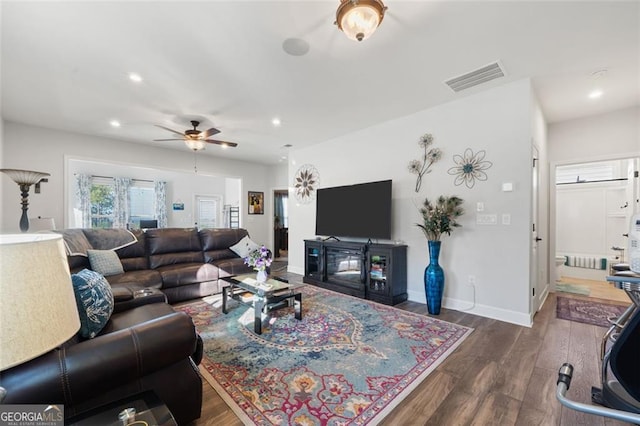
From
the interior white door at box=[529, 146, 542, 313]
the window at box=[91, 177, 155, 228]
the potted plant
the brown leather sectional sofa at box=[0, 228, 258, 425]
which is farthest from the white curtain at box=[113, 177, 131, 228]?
the interior white door at box=[529, 146, 542, 313]

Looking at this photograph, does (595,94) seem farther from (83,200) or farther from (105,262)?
(83,200)

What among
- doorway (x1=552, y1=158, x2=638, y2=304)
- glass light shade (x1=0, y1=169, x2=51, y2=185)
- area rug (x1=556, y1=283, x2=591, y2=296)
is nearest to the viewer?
glass light shade (x1=0, y1=169, x2=51, y2=185)

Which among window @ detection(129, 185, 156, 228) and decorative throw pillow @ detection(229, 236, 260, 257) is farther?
window @ detection(129, 185, 156, 228)

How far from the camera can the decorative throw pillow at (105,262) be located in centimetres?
333

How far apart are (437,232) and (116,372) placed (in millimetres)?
3241

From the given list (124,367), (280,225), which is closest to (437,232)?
(124,367)

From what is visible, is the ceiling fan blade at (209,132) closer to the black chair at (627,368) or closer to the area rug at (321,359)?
the area rug at (321,359)

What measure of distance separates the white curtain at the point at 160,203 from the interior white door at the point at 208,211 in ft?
3.16

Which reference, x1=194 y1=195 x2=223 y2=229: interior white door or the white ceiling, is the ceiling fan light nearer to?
the white ceiling

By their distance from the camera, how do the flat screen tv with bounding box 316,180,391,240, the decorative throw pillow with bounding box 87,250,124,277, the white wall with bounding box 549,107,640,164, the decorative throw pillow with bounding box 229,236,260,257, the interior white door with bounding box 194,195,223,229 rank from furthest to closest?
the interior white door with bounding box 194,195,223,229, the decorative throw pillow with bounding box 229,236,260,257, the flat screen tv with bounding box 316,180,391,240, the white wall with bounding box 549,107,640,164, the decorative throw pillow with bounding box 87,250,124,277

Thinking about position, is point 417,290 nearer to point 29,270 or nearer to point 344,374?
point 344,374

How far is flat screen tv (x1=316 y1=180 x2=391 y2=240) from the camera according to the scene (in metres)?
3.99

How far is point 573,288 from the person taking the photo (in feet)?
14.5

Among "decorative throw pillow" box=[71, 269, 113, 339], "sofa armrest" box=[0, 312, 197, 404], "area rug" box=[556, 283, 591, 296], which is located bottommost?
"area rug" box=[556, 283, 591, 296]
